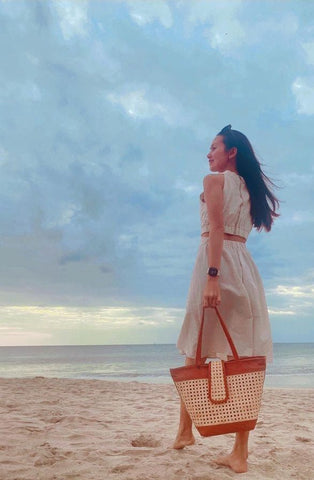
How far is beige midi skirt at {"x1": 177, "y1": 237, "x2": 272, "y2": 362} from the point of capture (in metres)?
2.96

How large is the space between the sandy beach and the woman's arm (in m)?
1.16

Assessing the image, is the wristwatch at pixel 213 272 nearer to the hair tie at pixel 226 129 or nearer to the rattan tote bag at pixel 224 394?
the rattan tote bag at pixel 224 394

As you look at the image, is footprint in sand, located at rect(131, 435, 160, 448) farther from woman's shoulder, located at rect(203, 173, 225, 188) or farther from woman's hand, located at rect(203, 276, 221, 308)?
woman's shoulder, located at rect(203, 173, 225, 188)

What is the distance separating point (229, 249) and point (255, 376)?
911 millimetres

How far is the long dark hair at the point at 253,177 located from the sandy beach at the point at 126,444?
1.82 metres

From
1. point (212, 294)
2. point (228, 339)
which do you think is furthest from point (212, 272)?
point (228, 339)

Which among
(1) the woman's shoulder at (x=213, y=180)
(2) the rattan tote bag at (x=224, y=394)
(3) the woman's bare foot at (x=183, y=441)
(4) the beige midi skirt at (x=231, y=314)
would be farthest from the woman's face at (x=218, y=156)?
(3) the woman's bare foot at (x=183, y=441)

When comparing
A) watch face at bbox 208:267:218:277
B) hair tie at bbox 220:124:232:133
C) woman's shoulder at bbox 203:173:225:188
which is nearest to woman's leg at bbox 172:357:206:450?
watch face at bbox 208:267:218:277

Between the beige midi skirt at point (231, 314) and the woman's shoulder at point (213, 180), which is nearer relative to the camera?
the beige midi skirt at point (231, 314)

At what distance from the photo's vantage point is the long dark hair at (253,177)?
328cm

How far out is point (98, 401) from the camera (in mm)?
6598

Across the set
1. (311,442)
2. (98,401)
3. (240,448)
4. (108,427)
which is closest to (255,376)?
(240,448)

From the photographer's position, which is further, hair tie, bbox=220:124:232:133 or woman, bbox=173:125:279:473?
hair tie, bbox=220:124:232:133

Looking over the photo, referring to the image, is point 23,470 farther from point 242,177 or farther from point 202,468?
point 242,177
